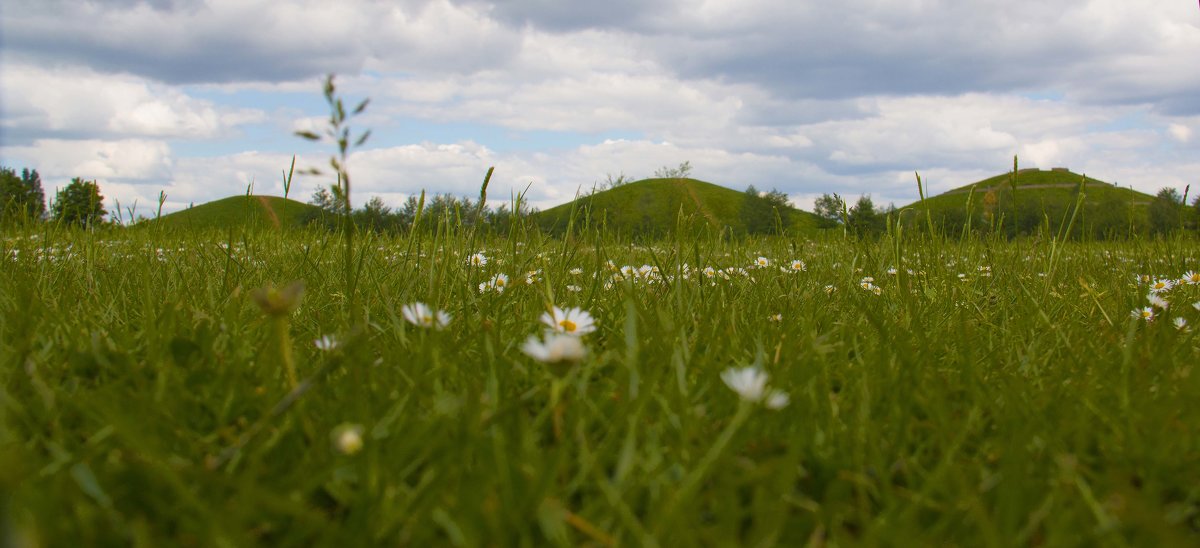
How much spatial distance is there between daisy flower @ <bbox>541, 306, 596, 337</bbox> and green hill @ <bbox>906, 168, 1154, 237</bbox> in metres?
1.71

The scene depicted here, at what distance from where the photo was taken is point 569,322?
1951 millimetres

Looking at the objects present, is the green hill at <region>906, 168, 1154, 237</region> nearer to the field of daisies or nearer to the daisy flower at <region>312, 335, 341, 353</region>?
the field of daisies

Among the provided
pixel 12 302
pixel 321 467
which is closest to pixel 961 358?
pixel 321 467

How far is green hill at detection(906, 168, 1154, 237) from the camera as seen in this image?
3.66 m

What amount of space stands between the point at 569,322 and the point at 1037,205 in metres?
60.7

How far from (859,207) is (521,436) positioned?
11.6ft

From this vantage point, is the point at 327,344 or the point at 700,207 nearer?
the point at 327,344

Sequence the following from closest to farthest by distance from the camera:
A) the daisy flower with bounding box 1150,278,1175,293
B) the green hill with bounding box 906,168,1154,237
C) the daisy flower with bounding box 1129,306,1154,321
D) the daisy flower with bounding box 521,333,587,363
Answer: the daisy flower with bounding box 521,333,587,363, the daisy flower with bounding box 1129,306,1154,321, the daisy flower with bounding box 1150,278,1175,293, the green hill with bounding box 906,168,1154,237

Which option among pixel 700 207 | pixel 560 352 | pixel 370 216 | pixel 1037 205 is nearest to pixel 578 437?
pixel 560 352

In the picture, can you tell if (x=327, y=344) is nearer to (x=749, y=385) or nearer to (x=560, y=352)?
(x=560, y=352)

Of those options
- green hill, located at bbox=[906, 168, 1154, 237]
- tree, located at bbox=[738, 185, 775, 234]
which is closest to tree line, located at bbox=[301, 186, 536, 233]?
green hill, located at bbox=[906, 168, 1154, 237]

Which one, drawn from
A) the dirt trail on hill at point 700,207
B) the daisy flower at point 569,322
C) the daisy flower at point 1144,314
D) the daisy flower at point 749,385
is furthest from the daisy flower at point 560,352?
the daisy flower at point 1144,314

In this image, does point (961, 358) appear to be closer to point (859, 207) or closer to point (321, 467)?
point (321, 467)

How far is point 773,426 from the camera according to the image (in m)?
1.51
